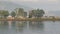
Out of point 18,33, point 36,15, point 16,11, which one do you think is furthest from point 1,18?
point 18,33

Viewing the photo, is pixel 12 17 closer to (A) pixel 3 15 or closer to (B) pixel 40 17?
(A) pixel 3 15

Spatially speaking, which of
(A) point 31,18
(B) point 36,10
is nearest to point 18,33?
(A) point 31,18

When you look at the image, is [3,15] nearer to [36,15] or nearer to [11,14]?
[11,14]

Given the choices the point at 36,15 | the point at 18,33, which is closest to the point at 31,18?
the point at 36,15

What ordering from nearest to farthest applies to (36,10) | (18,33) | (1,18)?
(18,33)
(1,18)
(36,10)

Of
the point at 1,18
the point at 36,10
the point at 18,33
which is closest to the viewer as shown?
the point at 18,33

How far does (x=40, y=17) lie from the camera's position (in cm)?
4547

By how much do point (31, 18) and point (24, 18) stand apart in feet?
6.90

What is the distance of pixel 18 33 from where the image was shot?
16.3 m

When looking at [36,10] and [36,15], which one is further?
[36,10]

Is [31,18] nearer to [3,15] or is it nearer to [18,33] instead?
[3,15]

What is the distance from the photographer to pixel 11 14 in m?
46.2

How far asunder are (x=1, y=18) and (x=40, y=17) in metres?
8.16

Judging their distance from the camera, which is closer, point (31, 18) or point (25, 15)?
point (31, 18)
